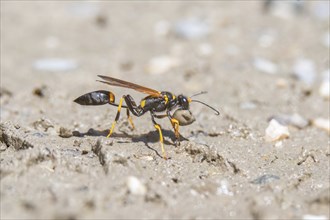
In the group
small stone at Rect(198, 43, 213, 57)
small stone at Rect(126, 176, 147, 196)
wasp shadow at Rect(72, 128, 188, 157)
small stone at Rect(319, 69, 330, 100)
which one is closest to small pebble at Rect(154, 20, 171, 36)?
small stone at Rect(198, 43, 213, 57)

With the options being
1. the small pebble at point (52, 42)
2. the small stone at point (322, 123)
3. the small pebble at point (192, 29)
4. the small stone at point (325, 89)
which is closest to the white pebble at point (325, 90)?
the small stone at point (325, 89)

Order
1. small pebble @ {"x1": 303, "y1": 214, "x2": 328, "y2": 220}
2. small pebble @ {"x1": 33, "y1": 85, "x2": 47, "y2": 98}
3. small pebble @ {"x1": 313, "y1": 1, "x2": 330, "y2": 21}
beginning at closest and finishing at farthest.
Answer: small pebble @ {"x1": 303, "y1": 214, "x2": 328, "y2": 220}, small pebble @ {"x1": 33, "y1": 85, "x2": 47, "y2": 98}, small pebble @ {"x1": 313, "y1": 1, "x2": 330, "y2": 21}

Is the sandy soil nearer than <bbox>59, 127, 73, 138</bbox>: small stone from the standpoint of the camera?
Yes

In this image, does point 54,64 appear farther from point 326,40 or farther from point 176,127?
point 326,40

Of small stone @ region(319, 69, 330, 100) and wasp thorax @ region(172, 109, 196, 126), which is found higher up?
small stone @ region(319, 69, 330, 100)

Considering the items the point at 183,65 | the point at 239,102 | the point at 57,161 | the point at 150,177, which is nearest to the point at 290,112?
the point at 239,102

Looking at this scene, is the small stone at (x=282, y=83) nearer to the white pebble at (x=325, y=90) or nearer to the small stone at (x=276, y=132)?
the white pebble at (x=325, y=90)

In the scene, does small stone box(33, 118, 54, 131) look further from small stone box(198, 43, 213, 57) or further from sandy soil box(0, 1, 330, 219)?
small stone box(198, 43, 213, 57)
